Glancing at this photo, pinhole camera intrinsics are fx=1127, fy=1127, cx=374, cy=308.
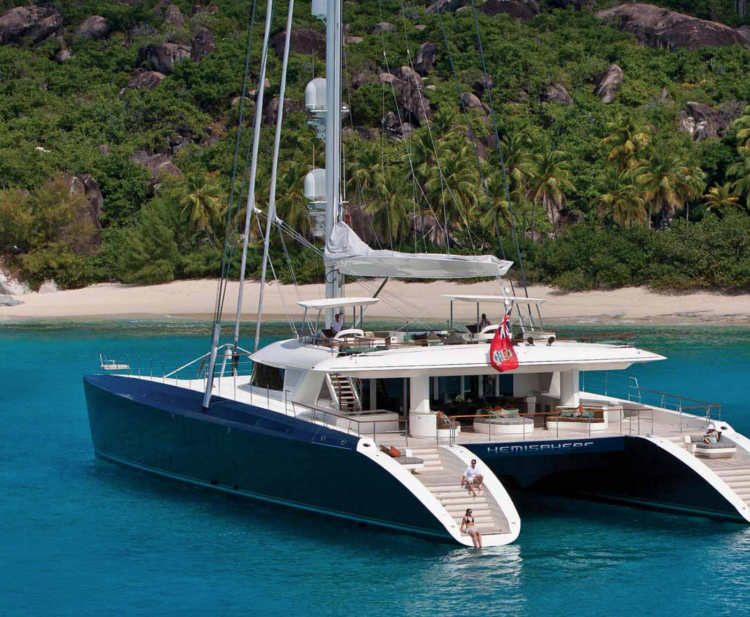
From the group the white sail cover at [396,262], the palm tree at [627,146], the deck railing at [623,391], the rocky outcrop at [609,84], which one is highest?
the rocky outcrop at [609,84]

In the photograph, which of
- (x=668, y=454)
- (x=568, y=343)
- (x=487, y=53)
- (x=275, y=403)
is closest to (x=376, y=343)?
(x=275, y=403)

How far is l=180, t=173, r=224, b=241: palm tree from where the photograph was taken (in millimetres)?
64438

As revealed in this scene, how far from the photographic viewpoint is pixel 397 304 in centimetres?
5666

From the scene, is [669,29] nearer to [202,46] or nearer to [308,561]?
[202,46]

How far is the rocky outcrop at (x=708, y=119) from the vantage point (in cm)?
7625

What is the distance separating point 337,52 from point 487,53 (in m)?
71.9

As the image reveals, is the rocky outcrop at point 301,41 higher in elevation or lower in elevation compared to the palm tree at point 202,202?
higher

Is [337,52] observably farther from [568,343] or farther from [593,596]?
[593,596]

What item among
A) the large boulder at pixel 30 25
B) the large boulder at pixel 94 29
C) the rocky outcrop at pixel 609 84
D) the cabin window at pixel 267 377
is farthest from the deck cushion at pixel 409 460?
the large boulder at pixel 30 25

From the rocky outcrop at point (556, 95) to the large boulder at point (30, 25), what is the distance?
51.5 m

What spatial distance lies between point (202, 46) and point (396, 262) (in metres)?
81.6

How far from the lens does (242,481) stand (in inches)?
757

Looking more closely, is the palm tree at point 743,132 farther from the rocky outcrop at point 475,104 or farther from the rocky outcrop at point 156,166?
the rocky outcrop at point 156,166

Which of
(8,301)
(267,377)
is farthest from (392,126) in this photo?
(267,377)
